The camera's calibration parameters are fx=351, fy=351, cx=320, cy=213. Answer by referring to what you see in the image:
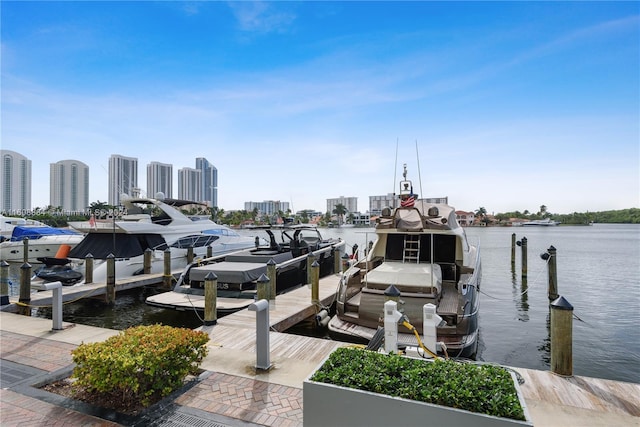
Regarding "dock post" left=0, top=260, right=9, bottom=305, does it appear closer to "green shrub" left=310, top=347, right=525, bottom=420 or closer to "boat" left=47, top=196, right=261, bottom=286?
"boat" left=47, top=196, right=261, bottom=286

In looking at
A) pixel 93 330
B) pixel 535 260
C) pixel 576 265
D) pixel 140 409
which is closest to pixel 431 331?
pixel 140 409

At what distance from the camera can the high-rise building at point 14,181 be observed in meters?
→ 63.4

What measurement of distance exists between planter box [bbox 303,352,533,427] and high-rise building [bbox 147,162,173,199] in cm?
6430

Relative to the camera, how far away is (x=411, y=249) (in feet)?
31.0

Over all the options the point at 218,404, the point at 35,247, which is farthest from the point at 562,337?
the point at 35,247

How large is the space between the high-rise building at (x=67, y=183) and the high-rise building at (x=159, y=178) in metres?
56.0

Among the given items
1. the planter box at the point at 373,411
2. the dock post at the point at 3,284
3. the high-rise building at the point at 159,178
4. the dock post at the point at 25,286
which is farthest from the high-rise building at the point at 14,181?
the planter box at the point at 373,411

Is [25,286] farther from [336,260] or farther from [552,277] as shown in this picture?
[552,277]

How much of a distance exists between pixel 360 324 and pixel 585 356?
5.92 meters

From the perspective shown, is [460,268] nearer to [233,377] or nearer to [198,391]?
[233,377]

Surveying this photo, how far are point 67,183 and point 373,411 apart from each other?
425 feet

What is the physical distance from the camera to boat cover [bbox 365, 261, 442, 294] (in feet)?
24.7

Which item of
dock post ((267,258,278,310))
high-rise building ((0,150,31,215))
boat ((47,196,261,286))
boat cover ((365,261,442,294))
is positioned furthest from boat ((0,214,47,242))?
boat cover ((365,261,442,294))

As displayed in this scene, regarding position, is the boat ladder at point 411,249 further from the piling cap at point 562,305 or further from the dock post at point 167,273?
the dock post at point 167,273
